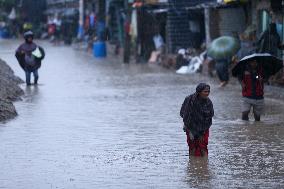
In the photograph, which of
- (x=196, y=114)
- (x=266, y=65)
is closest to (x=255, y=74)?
(x=266, y=65)

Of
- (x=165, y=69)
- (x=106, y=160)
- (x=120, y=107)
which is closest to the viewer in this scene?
(x=106, y=160)

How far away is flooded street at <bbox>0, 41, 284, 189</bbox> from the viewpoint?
406 inches

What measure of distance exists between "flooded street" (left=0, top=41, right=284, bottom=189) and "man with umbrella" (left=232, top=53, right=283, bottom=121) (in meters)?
0.38

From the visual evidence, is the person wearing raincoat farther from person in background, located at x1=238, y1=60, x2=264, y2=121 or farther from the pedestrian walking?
the pedestrian walking

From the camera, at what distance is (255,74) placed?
15445 mm

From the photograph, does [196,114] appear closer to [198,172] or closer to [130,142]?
[198,172]

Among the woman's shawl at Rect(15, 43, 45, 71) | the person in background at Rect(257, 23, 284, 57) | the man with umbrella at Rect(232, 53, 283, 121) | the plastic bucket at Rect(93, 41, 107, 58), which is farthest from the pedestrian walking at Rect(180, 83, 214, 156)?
the plastic bucket at Rect(93, 41, 107, 58)

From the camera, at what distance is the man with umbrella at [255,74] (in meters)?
15.5

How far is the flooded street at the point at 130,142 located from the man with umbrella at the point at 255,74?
381 mm

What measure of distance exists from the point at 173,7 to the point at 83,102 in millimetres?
15770

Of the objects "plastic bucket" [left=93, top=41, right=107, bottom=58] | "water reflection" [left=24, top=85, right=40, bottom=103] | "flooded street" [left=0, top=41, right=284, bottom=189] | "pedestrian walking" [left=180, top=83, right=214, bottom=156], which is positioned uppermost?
"pedestrian walking" [left=180, top=83, right=214, bottom=156]

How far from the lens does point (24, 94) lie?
Result: 21625mm

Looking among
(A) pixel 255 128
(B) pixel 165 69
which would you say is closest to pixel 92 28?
(B) pixel 165 69

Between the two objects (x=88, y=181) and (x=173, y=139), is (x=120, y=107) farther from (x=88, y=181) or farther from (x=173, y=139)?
(x=88, y=181)
